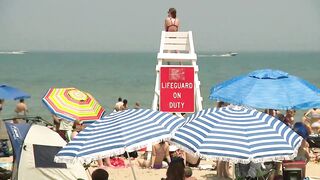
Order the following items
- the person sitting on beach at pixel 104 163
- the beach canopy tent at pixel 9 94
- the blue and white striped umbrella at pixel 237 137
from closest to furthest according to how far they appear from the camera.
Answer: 1. the blue and white striped umbrella at pixel 237 137
2. the person sitting on beach at pixel 104 163
3. the beach canopy tent at pixel 9 94

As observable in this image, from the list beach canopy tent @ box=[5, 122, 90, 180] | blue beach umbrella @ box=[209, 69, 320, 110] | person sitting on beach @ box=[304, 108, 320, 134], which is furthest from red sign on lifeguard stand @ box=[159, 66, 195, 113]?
beach canopy tent @ box=[5, 122, 90, 180]

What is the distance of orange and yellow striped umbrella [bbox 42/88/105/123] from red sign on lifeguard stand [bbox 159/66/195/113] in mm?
1707

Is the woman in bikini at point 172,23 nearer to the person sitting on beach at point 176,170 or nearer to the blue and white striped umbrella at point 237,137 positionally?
the blue and white striped umbrella at point 237,137

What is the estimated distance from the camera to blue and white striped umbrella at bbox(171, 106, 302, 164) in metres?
6.36

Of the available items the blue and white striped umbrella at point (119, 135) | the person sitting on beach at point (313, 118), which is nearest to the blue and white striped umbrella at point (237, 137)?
the blue and white striped umbrella at point (119, 135)

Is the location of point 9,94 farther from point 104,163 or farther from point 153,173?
point 153,173

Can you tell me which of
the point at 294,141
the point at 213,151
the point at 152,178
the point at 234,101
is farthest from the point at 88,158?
the point at 152,178

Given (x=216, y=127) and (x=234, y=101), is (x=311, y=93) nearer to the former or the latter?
(x=234, y=101)

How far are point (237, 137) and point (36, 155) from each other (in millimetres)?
3487

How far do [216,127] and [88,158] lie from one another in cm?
136

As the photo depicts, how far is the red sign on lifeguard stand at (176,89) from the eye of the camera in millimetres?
13547

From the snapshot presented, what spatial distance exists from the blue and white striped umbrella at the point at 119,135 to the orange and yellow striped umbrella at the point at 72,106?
16.1ft

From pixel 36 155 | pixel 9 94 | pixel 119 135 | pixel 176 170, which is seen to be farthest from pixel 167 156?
pixel 176 170

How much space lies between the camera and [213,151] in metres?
6.39
